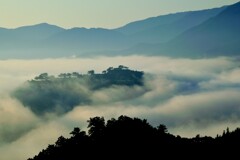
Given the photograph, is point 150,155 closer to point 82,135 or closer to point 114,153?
point 114,153

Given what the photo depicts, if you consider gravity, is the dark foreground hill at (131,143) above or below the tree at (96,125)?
below

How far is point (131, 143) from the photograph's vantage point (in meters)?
55.5

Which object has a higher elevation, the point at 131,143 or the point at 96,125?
the point at 96,125

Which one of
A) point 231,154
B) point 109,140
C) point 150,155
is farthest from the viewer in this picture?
point 109,140

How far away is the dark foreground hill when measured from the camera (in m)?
53.5

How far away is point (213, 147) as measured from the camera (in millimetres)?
53469

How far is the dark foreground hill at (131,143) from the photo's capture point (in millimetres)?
53500

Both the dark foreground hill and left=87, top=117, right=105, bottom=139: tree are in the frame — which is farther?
left=87, top=117, right=105, bottom=139: tree

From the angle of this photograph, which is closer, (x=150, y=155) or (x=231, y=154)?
(x=231, y=154)

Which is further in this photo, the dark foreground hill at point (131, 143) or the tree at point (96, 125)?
the tree at point (96, 125)

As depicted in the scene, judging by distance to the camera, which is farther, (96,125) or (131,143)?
(96,125)

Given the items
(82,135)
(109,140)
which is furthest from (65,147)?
(109,140)

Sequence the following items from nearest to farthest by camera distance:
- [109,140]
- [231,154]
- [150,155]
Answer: [231,154] → [150,155] → [109,140]

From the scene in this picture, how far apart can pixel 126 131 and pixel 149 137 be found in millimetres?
2892
